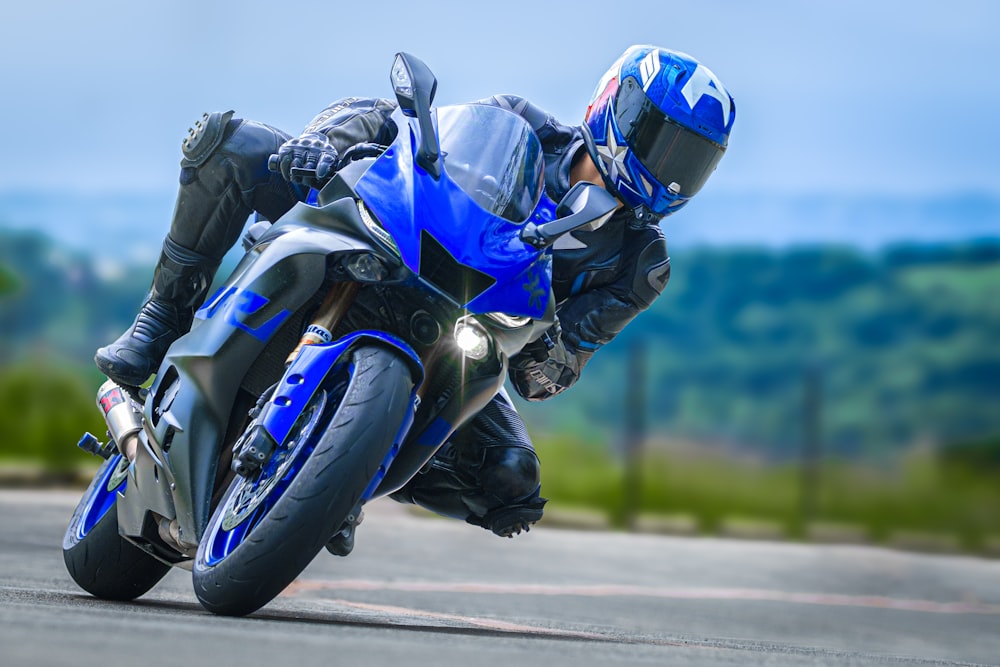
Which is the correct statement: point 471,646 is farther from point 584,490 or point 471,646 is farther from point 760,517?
point 584,490

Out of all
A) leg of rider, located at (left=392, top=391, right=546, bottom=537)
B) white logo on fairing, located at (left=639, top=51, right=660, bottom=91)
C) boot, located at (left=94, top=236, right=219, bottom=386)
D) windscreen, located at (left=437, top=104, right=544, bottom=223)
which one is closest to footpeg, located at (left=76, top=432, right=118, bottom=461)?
boot, located at (left=94, top=236, right=219, bottom=386)

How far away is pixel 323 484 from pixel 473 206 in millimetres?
872

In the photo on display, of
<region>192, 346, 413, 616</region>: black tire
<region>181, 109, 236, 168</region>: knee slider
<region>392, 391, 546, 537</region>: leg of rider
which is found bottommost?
<region>392, 391, 546, 537</region>: leg of rider

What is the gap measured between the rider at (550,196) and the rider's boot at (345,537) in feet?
2.62

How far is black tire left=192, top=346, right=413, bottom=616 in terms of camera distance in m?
3.55

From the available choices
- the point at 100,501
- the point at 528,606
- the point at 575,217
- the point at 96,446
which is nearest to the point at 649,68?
the point at 575,217

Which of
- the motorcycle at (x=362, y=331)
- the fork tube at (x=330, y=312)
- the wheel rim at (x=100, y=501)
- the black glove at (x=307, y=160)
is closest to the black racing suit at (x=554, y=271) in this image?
the black glove at (x=307, y=160)

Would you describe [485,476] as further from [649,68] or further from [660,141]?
[649,68]

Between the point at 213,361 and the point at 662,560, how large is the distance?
7.55 m

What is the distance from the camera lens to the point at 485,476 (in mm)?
4723

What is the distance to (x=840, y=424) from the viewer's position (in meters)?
16.8

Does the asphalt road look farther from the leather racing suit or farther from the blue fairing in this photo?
the blue fairing

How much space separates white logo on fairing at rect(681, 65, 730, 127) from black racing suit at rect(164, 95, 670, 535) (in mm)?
422

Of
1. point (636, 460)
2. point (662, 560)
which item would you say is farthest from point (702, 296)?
point (662, 560)
